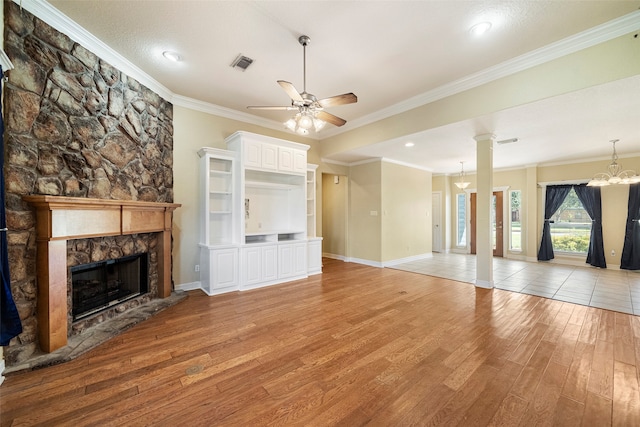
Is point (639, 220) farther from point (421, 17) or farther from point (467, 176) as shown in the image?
point (421, 17)

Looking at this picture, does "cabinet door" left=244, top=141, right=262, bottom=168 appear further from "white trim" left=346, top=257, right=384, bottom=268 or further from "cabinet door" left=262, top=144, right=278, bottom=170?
"white trim" left=346, top=257, right=384, bottom=268

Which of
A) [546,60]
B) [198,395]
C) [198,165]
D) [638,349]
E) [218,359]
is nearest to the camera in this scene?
[198,395]

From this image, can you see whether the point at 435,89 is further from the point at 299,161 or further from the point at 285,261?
the point at 285,261

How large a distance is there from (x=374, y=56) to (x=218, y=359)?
3896mm

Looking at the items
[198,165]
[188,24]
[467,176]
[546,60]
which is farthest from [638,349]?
[467,176]

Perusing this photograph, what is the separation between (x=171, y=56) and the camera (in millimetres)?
3340

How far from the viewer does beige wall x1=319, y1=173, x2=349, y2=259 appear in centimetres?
745

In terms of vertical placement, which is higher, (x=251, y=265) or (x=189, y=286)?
(x=251, y=265)

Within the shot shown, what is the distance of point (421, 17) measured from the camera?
2.63 m

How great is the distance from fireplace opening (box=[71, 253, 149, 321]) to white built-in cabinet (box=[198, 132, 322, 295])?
943 millimetres

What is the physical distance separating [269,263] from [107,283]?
2.35m

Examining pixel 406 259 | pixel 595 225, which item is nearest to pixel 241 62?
pixel 406 259

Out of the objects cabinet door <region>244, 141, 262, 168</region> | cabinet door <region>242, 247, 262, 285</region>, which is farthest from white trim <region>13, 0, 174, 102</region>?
cabinet door <region>242, 247, 262, 285</region>

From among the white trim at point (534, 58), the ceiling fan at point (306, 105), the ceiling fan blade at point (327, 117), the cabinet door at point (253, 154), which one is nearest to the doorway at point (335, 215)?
the white trim at point (534, 58)
